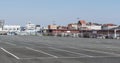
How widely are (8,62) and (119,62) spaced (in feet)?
20.8

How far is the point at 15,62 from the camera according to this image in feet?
62.3

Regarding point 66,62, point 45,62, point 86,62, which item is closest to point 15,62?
point 45,62

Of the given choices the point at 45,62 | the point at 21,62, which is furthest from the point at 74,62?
the point at 21,62

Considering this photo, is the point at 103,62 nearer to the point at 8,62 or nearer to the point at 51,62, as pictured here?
the point at 51,62

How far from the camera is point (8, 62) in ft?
62.1

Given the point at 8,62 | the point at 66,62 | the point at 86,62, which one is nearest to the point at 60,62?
the point at 66,62

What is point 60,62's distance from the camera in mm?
18984

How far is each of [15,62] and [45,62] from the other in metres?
1.69

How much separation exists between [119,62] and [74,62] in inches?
103

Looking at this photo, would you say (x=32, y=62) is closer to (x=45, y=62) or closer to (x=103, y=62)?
(x=45, y=62)

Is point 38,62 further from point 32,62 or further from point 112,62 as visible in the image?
point 112,62

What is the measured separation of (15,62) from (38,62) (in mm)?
1296

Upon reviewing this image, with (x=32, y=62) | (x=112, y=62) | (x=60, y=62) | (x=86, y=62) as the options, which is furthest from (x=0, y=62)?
(x=112, y=62)

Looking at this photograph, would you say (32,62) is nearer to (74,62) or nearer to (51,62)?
(51,62)
